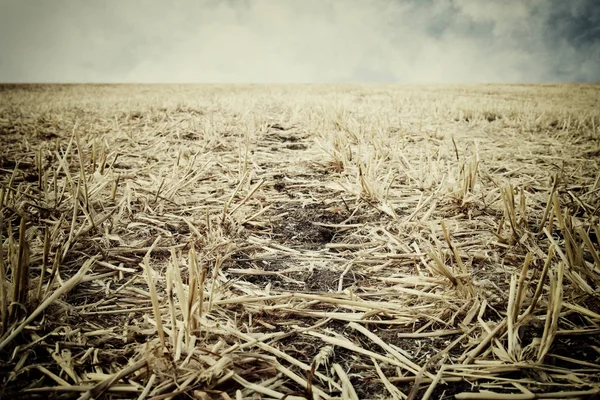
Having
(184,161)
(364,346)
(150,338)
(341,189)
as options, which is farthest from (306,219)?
(184,161)

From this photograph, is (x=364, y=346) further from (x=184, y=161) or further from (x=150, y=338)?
(x=184, y=161)

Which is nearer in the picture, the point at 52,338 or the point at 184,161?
Answer: the point at 52,338

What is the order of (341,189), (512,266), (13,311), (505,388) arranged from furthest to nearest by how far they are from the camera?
(341,189), (512,266), (13,311), (505,388)

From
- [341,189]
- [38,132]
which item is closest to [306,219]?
[341,189]

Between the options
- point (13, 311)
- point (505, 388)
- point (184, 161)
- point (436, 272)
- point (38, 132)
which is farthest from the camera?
point (38, 132)

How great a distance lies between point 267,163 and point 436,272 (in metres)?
1.73

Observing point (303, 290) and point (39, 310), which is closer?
point (39, 310)

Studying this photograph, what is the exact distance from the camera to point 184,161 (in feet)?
8.12

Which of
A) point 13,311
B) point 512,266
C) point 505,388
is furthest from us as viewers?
point 512,266

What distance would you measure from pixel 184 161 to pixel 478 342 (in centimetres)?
228

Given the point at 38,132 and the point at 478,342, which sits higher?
the point at 38,132

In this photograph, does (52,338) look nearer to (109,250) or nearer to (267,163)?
(109,250)

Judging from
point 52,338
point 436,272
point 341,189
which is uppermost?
point 341,189

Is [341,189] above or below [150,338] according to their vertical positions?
above
